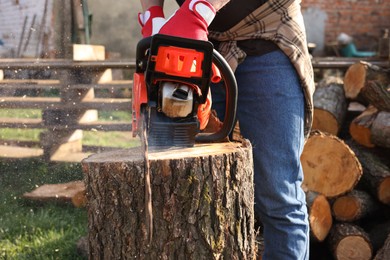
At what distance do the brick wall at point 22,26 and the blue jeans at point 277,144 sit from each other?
3.30 m

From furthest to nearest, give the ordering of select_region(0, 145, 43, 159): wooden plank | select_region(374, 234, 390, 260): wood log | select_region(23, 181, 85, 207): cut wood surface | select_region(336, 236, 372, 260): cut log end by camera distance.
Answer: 1. select_region(0, 145, 43, 159): wooden plank
2. select_region(23, 181, 85, 207): cut wood surface
3. select_region(336, 236, 372, 260): cut log end
4. select_region(374, 234, 390, 260): wood log

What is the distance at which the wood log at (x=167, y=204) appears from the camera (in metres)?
1.48

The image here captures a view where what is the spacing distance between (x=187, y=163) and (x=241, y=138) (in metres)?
0.34

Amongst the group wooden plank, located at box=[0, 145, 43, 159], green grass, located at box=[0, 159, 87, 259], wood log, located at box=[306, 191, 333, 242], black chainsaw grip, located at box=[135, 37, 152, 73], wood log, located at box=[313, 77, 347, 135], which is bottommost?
green grass, located at box=[0, 159, 87, 259]

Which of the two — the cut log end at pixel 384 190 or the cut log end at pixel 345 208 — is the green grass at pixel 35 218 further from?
the cut log end at pixel 384 190

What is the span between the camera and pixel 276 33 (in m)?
1.79

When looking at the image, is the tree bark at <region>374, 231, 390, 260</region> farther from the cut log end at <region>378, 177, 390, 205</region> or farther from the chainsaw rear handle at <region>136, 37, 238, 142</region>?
the chainsaw rear handle at <region>136, 37, 238, 142</region>

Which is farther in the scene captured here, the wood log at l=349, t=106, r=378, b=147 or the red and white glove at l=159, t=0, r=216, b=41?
the wood log at l=349, t=106, r=378, b=147

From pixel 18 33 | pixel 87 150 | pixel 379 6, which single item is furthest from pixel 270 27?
pixel 379 6

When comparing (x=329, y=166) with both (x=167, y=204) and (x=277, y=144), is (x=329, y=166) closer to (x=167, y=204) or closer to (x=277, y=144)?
(x=277, y=144)

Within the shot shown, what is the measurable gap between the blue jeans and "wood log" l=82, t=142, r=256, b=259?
0.22 metres

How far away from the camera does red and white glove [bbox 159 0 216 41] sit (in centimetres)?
154

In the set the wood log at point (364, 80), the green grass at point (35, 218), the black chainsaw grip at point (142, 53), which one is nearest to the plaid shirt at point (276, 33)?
the black chainsaw grip at point (142, 53)

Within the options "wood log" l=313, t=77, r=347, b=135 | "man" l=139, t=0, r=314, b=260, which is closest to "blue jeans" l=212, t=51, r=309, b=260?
"man" l=139, t=0, r=314, b=260
